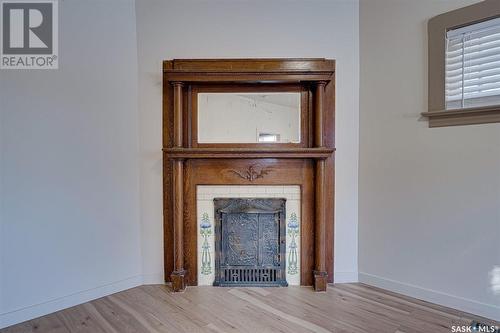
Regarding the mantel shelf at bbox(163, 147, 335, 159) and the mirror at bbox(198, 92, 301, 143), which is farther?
the mirror at bbox(198, 92, 301, 143)

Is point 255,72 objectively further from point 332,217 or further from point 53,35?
point 53,35

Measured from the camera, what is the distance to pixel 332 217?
7.08ft

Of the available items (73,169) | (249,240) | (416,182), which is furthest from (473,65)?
(73,169)

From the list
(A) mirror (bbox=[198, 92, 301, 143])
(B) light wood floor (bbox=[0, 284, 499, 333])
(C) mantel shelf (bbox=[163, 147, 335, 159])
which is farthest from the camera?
(A) mirror (bbox=[198, 92, 301, 143])

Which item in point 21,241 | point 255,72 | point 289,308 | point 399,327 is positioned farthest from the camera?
point 255,72

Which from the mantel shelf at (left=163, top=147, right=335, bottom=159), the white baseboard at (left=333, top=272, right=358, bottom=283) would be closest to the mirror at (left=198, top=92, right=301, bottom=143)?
the mantel shelf at (left=163, top=147, right=335, bottom=159)

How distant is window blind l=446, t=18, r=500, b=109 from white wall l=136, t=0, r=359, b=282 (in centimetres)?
65

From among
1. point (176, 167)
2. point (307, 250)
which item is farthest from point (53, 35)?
point (307, 250)

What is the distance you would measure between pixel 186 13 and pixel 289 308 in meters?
2.51

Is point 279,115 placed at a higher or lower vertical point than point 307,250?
higher

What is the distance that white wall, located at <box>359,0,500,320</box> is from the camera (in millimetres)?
1668

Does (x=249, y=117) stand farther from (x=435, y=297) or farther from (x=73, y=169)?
(x=435, y=297)

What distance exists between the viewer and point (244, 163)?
2.14m

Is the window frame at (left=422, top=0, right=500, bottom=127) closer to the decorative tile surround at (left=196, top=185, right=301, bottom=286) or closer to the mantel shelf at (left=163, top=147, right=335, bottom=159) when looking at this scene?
the mantel shelf at (left=163, top=147, right=335, bottom=159)
